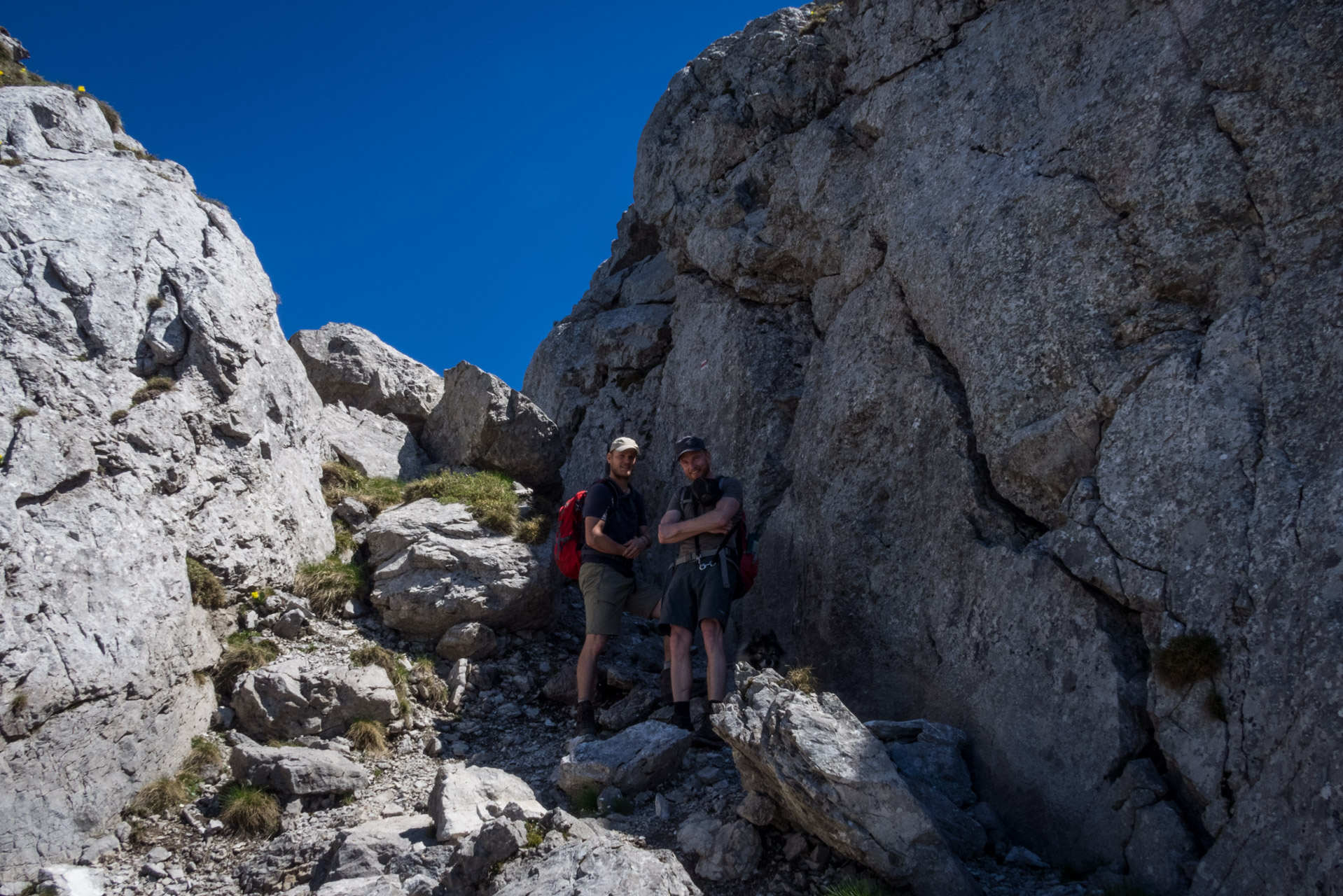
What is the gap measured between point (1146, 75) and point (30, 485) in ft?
47.0

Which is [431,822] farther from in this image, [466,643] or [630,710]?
[466,643]

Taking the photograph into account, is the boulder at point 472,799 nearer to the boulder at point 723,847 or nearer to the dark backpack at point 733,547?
the boulder at point 723,847

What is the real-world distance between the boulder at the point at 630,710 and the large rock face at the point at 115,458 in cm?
527

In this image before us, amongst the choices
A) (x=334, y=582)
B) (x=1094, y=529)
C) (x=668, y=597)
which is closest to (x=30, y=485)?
(x=334, y=582)

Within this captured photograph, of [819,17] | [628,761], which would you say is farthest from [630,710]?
[819,17]

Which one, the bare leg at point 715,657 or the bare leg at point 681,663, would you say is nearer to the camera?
the bare leg at point 715,657

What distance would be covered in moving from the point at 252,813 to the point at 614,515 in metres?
6.13

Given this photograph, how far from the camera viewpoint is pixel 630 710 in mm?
12359

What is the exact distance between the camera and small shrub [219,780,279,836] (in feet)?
32.5

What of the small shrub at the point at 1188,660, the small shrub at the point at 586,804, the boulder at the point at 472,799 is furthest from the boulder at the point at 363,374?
the small shrub at the point at 1188,660

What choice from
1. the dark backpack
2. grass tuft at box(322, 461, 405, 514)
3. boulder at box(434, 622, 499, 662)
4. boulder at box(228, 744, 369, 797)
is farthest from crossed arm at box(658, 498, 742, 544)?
grass tuft at box(322, 461, 405, 514)

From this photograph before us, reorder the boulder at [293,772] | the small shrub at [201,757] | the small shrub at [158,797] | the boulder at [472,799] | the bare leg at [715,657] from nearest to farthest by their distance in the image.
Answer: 1. the boulder at [472,799]
2. the small shrub at [158,797]
3. the boulder at [293,772]
4. the small shrub at [201,757]
5. the bare leg at [715,657]

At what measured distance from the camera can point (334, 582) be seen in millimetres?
14352

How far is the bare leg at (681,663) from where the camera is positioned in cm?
1148
